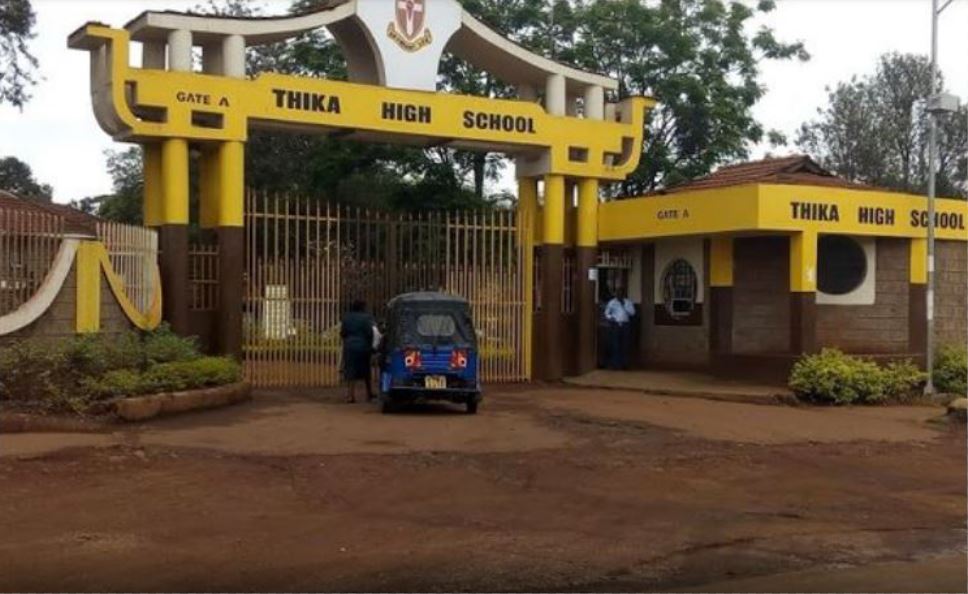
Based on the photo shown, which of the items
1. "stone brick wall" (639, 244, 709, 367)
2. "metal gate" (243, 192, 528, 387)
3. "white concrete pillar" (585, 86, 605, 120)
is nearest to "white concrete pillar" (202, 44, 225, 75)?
"metal gate" (243, 192, 528, 387)

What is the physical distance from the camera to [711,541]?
842 cm

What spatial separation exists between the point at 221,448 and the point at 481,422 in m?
3.99

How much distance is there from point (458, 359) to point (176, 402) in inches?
147

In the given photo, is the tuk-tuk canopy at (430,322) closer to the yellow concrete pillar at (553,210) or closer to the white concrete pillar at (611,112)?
the yellow concrete pillar at (553,210)

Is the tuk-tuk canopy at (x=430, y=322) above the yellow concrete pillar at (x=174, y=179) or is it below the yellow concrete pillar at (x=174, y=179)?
below

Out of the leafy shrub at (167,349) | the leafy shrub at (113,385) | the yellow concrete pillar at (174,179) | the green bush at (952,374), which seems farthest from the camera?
the green bush at (952,374)

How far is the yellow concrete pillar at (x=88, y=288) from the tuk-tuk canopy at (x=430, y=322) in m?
3.90

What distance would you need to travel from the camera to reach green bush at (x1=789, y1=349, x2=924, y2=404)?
1809 cm

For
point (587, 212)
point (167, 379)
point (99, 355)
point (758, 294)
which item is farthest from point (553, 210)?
point (99, 355)

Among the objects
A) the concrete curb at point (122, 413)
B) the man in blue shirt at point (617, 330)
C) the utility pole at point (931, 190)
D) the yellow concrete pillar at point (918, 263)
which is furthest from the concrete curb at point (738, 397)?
the concrete curb at point (122, 413)

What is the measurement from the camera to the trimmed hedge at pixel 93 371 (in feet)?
43.4

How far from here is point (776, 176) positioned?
2106 cm

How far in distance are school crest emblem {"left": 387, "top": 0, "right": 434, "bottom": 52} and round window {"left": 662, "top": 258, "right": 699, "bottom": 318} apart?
6.82 meters

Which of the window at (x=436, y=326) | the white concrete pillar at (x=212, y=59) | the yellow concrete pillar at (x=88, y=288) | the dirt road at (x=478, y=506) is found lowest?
the dirt road at (x=478, y=506)
